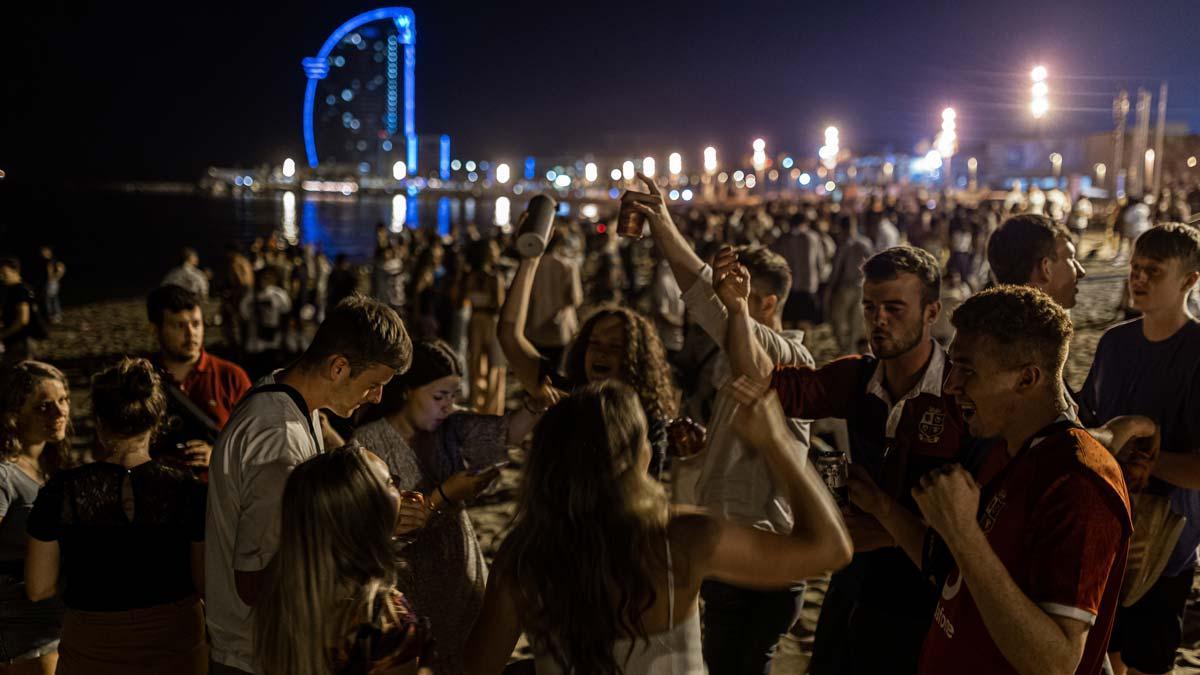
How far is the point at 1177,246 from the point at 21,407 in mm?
4351

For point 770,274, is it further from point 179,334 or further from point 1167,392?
point 179,334

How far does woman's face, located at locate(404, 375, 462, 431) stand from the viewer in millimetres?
3383

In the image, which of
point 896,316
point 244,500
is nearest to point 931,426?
point 896,316

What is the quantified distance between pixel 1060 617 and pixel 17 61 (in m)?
232

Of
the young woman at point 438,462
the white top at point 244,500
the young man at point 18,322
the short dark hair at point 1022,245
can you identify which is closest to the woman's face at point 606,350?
the young woman at point 438,462

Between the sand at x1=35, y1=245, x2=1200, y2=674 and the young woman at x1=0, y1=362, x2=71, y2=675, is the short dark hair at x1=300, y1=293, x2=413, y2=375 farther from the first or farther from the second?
the young woman at x1=0, y1=362, x2=71, y2=675

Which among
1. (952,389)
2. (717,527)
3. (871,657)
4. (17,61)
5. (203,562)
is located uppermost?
(17,61)

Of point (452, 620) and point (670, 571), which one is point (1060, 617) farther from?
point (452, 620)

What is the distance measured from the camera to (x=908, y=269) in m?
3.33

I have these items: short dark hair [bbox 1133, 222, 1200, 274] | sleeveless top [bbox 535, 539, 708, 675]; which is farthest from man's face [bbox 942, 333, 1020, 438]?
short dark hair [bbox 1133, 222, 1200, 274]

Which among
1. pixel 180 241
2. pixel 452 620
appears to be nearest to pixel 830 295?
pixel 452 620

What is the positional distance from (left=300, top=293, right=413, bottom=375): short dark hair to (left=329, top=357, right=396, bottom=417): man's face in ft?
0.06

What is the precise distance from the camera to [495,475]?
3088mm

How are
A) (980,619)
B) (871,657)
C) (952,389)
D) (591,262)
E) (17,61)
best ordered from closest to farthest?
(980,619), (952,389), (871,657), (591,262), (17,61)
